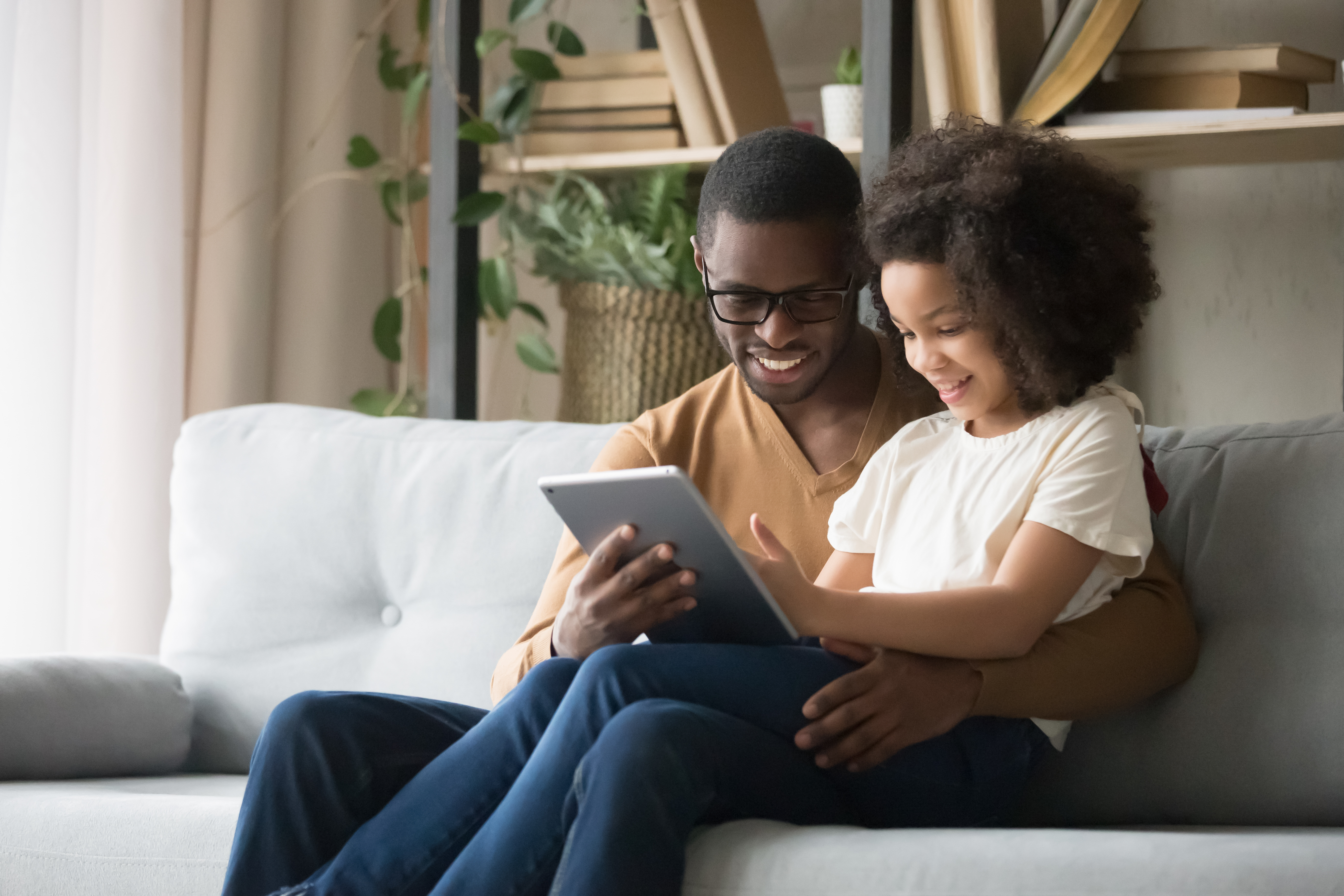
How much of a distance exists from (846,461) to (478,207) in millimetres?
854

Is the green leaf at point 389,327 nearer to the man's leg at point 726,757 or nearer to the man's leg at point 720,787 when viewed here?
the man's leg at point 726,757

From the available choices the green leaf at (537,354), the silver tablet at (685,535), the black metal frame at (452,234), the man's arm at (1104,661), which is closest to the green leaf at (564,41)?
the black metal frame at (452,234)

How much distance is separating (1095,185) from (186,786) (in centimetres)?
114

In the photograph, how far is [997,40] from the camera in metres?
1.72

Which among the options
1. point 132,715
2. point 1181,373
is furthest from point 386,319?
point 1181,373

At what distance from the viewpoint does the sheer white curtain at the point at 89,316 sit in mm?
1885

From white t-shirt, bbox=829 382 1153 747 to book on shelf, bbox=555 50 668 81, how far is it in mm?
942

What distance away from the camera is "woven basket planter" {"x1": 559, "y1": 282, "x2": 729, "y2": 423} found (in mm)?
1958

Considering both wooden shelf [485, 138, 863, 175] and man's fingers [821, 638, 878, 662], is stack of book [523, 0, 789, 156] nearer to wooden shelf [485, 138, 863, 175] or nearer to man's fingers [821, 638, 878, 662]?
wooden shelf [485, 138, 863, 175]

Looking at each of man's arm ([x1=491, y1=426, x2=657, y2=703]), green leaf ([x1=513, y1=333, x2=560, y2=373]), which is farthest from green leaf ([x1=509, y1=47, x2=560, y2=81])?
man's arm ([x1=491, y1=426, x2=657, y2=703])

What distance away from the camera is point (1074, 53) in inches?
66.4

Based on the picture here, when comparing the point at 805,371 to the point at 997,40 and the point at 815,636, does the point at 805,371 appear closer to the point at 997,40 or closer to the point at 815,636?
the point at 815,636

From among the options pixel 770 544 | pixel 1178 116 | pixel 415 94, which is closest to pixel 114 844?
pixel 770 544

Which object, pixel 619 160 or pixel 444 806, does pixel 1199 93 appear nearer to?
pixel 619 160
